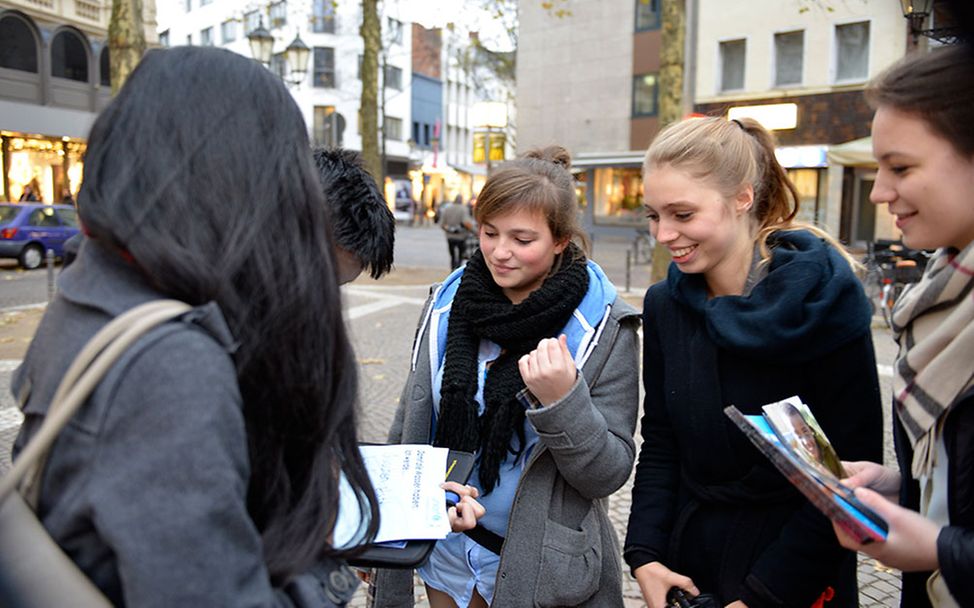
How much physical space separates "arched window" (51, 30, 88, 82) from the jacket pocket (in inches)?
1043

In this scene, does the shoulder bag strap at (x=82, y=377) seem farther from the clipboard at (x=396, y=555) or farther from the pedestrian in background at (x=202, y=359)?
the clipboard at (x=396, y=555)

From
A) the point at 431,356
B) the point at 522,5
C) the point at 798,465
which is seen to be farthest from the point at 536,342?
the point at 522,5

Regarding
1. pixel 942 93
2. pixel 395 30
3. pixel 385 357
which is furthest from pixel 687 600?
pixel 395 30

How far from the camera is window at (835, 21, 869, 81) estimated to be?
71.2ft

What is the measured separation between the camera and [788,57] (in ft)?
76.5

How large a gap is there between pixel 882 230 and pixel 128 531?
25.2 m

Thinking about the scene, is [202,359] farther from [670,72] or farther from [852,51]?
[852,51]

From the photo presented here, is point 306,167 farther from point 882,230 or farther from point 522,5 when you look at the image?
point 522,5

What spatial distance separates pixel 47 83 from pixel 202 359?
26814 mm

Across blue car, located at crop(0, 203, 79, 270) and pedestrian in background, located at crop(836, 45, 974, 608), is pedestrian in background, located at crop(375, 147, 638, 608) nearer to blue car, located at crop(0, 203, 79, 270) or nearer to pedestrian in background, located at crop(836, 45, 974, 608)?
pedestrian in background, located at crop(836, 45, 974, 608)

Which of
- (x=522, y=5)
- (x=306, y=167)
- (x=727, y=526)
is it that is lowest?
(x=727, y=526)

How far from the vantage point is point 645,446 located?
2025 mm

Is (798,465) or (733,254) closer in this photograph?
(798,465)

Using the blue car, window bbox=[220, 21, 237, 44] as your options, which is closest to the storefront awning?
the blue car
